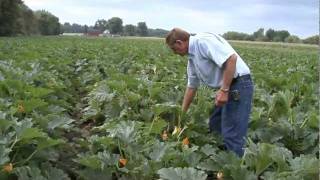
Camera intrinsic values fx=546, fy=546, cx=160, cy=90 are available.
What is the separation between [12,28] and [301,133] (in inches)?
2309

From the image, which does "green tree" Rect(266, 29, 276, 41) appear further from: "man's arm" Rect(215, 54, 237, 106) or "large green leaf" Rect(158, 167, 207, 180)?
"large green leaf" Rect(158, 167, 207, 180)

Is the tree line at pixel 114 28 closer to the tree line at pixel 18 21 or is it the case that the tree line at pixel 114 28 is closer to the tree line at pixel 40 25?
the tree line at pixel 40 25

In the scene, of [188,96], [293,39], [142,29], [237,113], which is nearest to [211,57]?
[237,113]

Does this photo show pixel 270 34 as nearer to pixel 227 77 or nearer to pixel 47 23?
pixel 47 23

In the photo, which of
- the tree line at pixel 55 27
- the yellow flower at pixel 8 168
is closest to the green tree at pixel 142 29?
the tree line at pixel 55 27

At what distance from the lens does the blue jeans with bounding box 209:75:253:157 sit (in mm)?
5074

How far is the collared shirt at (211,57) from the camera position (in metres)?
4.89

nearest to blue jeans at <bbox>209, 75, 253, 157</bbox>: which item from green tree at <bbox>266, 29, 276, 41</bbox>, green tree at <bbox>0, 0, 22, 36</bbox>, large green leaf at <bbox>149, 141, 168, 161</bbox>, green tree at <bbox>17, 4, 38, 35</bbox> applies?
large green leaf at <bbox>149, 141, 168, 161</bbox>

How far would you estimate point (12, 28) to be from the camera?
61.0 m

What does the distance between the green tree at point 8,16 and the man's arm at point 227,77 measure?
55.6 meters

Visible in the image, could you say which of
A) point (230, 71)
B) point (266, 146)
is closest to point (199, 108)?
point (230, 71)

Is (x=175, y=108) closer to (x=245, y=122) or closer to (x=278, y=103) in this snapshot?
(x=245, y=122)

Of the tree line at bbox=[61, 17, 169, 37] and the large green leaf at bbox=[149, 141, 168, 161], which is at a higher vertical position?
the large green leaf at bbox=[149, 141, 168, 161]

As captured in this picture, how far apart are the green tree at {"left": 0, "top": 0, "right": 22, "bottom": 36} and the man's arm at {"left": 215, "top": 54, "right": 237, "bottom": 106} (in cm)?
5560
